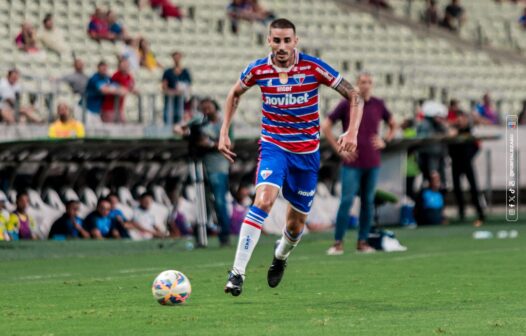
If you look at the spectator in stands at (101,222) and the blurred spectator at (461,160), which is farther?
the blurred spectator at (461,160)

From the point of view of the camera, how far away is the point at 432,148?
25531 mm

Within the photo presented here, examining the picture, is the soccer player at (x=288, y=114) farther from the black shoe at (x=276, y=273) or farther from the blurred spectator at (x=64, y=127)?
the blurred spectator at (x=64, y=127)

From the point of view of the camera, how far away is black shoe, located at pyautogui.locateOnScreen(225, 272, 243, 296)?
35.0 ft

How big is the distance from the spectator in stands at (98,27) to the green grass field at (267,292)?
9837 millimetres

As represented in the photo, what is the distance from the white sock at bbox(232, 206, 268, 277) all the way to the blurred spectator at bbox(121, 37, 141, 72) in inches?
600

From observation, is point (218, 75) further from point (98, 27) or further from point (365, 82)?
point (365, 82)

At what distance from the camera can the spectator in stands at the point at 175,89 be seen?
23.9 metres

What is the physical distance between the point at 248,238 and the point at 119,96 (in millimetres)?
12749

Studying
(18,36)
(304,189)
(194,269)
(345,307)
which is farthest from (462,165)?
(345,307)

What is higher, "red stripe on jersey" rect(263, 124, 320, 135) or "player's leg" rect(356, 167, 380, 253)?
"red stripe on jersey" rect(263, 124, 320, 135)

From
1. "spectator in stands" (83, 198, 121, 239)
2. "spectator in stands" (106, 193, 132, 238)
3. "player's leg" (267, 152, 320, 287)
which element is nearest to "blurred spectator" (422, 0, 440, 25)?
"spectator in stands" (106, 193, 132, 238)

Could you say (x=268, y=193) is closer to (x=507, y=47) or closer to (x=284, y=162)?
(x=284, y=162)

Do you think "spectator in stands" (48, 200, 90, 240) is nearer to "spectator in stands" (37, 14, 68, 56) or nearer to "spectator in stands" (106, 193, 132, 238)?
"spectator in stands" (106, 193, 132, 238)

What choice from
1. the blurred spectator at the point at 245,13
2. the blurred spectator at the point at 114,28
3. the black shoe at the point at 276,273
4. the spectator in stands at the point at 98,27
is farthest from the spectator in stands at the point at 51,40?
the black shoe at the point at 276,273
